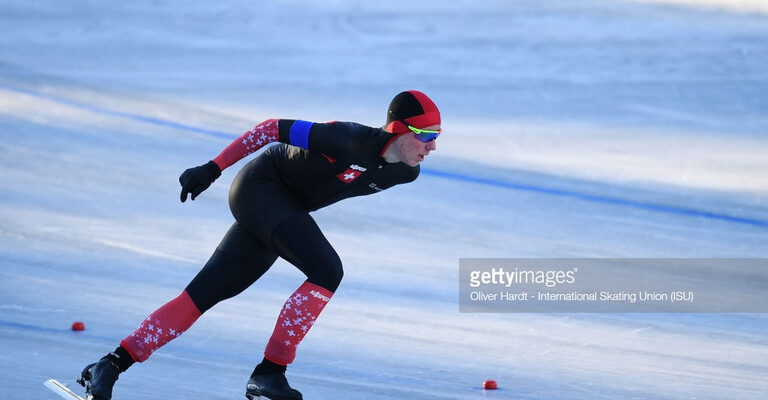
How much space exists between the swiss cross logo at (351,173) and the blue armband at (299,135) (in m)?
0.17

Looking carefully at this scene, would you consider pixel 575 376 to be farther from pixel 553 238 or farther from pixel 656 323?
pixel 553 238

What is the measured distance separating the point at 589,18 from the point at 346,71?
2.91 meters

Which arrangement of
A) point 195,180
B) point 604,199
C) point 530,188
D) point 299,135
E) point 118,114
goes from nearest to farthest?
point 195,180 → point 299,135 → point 604,199 → point 530,188 → point 118,114

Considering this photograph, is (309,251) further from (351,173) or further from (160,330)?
(160,330)

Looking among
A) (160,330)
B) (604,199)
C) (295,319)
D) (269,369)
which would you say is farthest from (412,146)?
(604,199)

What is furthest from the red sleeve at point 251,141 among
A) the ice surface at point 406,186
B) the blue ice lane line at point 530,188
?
the blue ice lane line at point 530,188

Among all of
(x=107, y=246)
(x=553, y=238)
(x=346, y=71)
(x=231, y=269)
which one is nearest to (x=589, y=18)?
(x=346, y=71)

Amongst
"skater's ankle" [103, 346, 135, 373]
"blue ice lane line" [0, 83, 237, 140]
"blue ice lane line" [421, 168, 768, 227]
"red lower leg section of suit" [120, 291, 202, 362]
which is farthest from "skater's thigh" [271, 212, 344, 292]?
"blue ice lane line" [0, 83, 237, 140]

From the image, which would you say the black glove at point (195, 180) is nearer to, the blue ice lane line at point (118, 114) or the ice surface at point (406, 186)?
the ice surface at point (406, 186)

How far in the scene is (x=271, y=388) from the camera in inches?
154

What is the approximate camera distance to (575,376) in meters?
4.86

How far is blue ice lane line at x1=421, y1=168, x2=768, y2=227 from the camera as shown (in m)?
7.80

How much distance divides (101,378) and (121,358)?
0.11 m

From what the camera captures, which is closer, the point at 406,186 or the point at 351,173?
the point at 351,173
